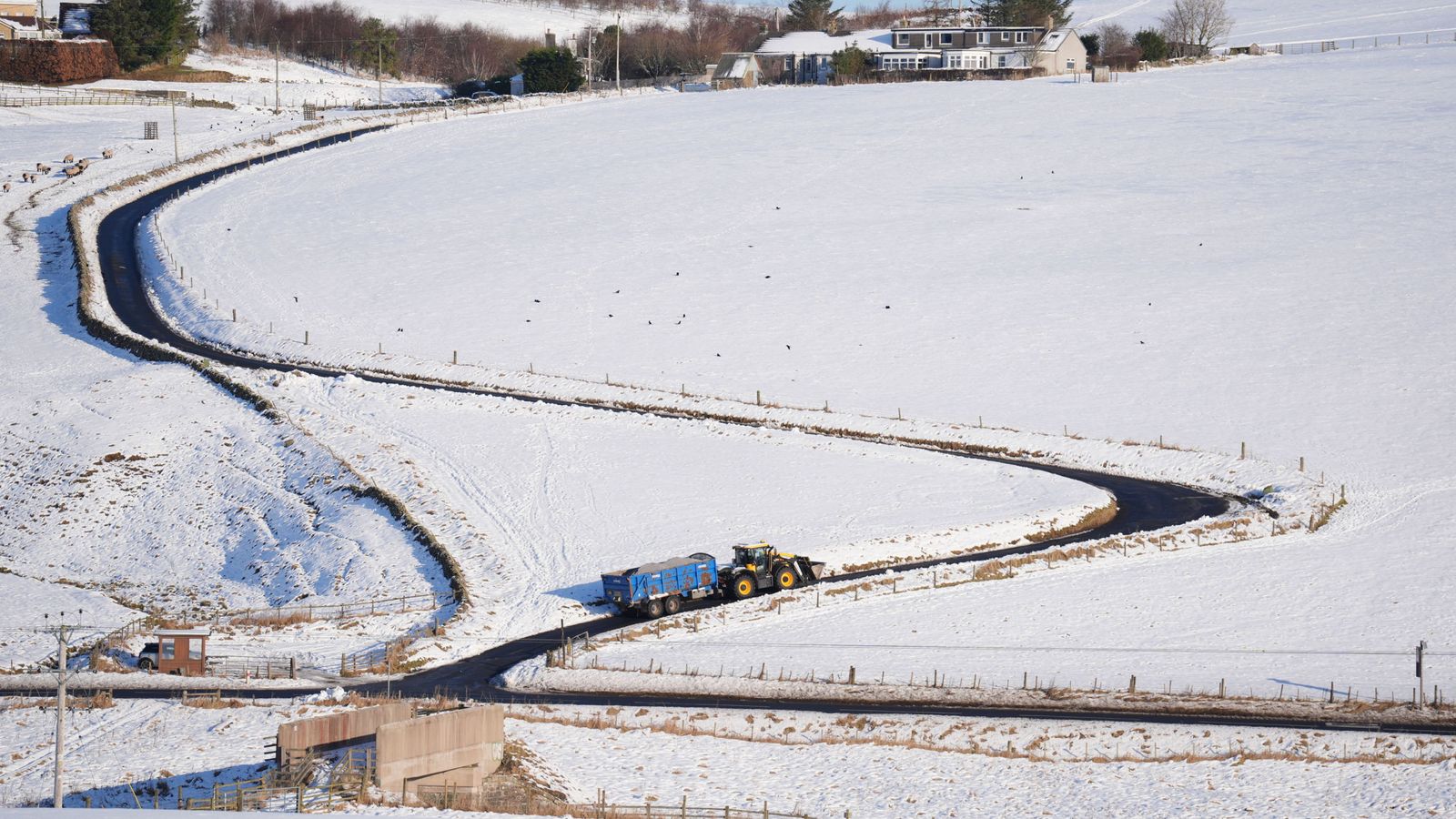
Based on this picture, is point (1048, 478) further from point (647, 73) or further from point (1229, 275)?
point (647, 73)

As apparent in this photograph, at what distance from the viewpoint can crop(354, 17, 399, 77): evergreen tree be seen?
166m

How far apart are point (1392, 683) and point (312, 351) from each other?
2026 inches

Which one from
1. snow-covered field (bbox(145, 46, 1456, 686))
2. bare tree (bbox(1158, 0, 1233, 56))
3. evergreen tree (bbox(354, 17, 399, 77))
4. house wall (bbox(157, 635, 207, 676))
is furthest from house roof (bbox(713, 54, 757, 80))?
house wall (bbox(157, 635, 207, 676))

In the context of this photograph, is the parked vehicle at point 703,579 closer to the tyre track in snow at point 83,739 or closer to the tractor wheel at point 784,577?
the tractor wheel at point 784,577

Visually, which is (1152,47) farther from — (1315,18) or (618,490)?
(618,490)

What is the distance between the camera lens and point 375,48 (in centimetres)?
16675

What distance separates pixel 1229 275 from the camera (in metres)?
80.5

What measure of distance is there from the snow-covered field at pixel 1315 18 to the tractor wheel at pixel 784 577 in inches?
5038

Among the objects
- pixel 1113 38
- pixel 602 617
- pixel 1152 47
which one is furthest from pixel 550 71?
pixel 602 617

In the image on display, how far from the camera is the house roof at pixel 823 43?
144 m

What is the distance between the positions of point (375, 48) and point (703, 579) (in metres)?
135

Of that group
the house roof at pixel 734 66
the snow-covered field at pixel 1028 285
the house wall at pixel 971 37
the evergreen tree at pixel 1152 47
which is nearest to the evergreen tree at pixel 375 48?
the house roof at pixel 734 66

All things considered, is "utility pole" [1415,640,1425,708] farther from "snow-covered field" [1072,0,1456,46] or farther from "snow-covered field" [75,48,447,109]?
"snow-covered field" [1072,0,1456,46]

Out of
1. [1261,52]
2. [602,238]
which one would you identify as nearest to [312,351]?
[602,238]
